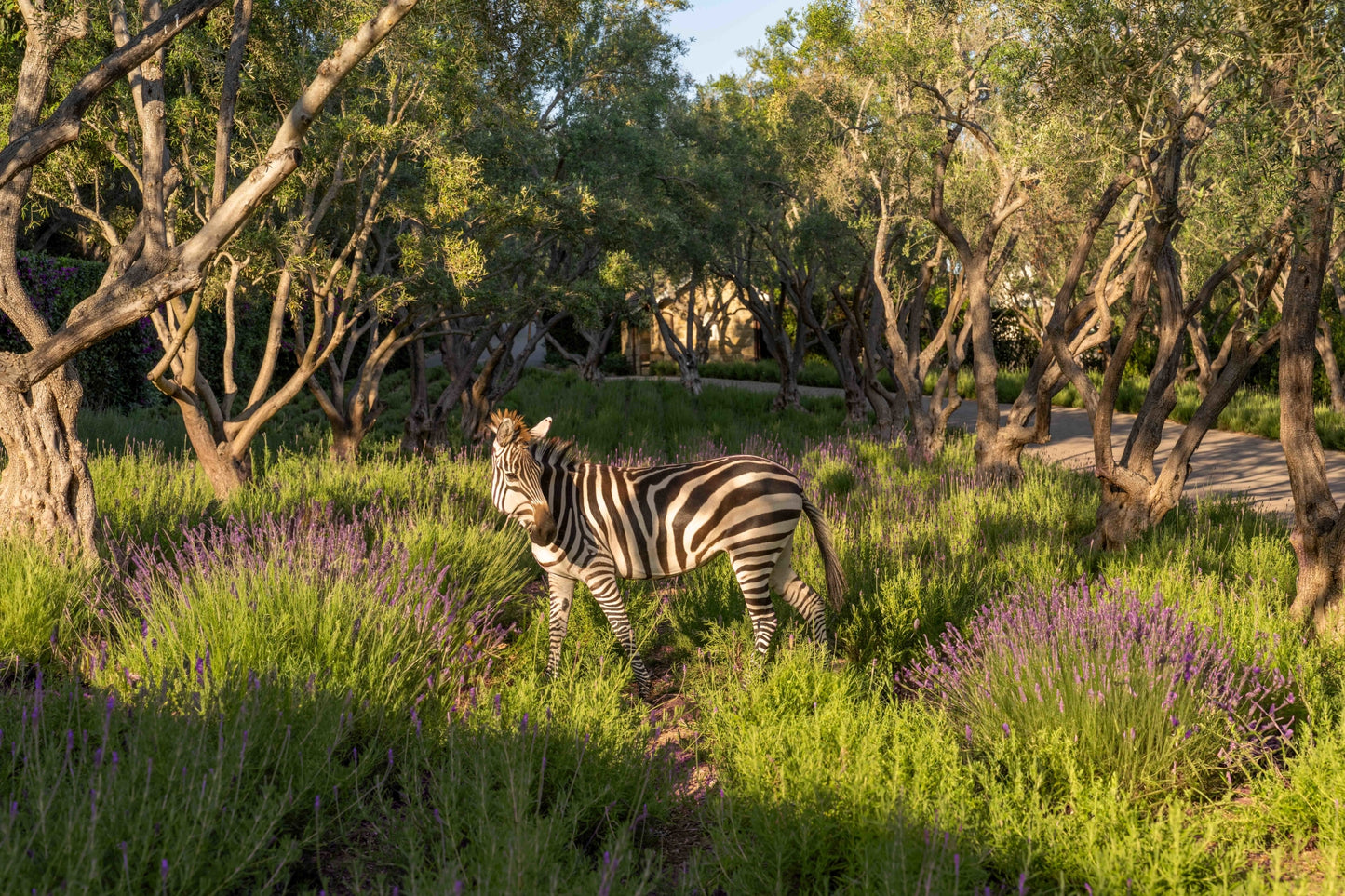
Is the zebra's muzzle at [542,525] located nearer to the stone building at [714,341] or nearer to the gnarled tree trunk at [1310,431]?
the gnarled tree trunk at [1310,431]

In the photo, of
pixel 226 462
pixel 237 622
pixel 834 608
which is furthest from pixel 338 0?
pixel 834 608

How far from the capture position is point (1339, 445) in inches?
682

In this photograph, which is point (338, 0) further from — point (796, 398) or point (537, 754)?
point (796, 398)

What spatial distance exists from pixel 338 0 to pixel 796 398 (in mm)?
13353

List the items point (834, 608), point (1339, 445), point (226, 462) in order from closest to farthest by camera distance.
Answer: point (834, 608)
point (226, 462)
point (1339, 445)

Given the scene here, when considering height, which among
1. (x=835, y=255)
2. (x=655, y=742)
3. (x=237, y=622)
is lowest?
(x=655, y=742)

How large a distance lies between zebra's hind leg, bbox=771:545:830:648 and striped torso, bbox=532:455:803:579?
0.34m

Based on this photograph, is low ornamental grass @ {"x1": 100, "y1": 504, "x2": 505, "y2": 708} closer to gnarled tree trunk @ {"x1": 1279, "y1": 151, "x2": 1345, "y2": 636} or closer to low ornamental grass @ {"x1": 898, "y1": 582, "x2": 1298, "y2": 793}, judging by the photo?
low ornamental grass @ {"x1": 898, "y1": 582, "x2": 1298, "y2": 793}

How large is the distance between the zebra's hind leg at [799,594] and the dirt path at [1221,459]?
6.94 m

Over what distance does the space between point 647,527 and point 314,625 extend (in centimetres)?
190

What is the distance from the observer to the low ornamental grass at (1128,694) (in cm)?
404

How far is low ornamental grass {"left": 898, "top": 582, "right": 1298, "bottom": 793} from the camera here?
4.04 meters

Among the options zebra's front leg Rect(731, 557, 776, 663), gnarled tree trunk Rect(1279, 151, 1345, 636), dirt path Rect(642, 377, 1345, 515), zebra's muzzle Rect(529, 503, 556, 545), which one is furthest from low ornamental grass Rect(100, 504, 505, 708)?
dirt path Rect(642, 377, 1345, 515)

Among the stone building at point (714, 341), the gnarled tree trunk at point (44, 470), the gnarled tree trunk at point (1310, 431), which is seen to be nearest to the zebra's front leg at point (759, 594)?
the gnarled tree trunk at point (1310, 431)
